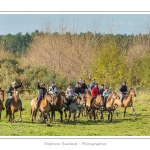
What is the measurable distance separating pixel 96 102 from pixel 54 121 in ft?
9.11

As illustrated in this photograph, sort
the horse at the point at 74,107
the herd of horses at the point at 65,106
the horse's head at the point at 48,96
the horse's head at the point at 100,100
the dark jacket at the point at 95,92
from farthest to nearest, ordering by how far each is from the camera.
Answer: the dark jacket at the point at 95,92
the horse's head at the point at 100,100
the horse at the point at 74,107
the herd of horses at the point at 65,106
the horse's head at the point at 48,96

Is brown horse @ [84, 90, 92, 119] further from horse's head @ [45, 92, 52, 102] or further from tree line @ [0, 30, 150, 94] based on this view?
tree line @ [0, 30, 150, 94]

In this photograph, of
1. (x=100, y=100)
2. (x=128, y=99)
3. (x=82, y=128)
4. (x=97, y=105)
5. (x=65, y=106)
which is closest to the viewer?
(x=82, y=128)

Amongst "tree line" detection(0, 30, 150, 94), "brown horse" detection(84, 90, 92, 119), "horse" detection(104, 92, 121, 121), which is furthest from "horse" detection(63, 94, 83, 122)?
"tree line" detection(0, 30, 150, 94)

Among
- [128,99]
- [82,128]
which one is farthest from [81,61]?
[82,128]

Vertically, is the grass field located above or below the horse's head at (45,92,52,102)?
below

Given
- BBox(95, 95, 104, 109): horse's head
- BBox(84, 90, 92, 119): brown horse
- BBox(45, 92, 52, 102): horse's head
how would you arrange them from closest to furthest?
BBox(45, 92, 52, 102): horse's head < BBox(95, 95, 104, 109): horse's head < BBox(84, 90, 92, 119): brown horse

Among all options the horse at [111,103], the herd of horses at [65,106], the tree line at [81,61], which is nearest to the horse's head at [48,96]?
the herd of horses at [65,106]

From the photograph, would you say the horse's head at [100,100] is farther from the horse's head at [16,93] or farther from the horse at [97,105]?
the horse's head at [16,93]

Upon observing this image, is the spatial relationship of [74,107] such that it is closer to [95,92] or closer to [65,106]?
[65,106]

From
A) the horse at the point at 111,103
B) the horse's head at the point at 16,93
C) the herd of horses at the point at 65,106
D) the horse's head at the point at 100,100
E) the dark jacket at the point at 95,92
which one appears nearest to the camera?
the herd of horses at the point at 65,106

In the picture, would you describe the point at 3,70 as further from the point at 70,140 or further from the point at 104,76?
the point at 70,140

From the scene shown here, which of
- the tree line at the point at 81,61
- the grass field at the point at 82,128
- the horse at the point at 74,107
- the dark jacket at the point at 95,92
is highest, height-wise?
the tree line at the point at 81,61

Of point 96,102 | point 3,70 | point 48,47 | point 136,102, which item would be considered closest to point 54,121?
point 96,102
